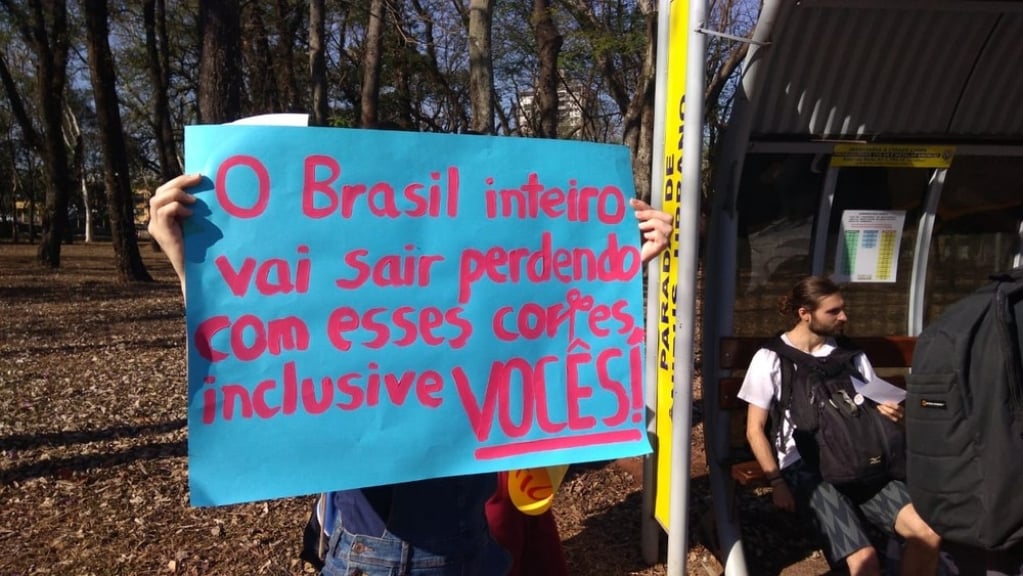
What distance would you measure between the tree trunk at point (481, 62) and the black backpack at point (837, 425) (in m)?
4.23

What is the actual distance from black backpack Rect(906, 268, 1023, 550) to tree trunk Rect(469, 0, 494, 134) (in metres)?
5.09

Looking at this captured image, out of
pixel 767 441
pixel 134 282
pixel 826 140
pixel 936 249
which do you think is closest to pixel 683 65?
pixel 826 140

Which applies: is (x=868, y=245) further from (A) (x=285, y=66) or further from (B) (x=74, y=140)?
(B) (x=74, y=140)

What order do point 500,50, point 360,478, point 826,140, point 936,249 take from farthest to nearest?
1. point 500,50
2. point 936,249
3. point 826,140
4. point 360,478

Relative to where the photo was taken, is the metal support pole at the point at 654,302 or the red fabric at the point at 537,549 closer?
the red fabric at the point at 537,549

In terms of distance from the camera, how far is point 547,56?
10.9m

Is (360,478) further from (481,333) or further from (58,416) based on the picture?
(58,416)

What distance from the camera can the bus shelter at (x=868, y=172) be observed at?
11.3 ft

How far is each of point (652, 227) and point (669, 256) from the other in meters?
0.85

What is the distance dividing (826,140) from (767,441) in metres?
1.54

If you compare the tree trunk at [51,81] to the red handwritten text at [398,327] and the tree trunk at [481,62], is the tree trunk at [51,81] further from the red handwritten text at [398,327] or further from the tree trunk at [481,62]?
the red handwritten text at [398,327]

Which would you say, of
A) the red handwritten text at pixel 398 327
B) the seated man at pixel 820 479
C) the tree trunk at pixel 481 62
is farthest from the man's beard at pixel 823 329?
the tree trunk at pixel 481 62

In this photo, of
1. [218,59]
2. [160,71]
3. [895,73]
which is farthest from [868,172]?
[160,71]

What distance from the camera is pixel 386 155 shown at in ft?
6.49
